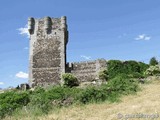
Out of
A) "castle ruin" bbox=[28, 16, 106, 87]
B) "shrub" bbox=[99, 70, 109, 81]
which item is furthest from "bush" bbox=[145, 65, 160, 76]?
"castle ruin" bbox=[28, 16, 106, 87]

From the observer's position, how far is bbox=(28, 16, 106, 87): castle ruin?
48.4 meters

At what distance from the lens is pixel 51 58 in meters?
50.1

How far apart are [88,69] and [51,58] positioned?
5711 millimetres

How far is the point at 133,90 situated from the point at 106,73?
20.9 metres

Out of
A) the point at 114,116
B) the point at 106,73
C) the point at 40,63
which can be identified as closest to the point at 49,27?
the point at 40,63

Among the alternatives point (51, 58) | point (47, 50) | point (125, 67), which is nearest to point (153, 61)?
point (125, 67)

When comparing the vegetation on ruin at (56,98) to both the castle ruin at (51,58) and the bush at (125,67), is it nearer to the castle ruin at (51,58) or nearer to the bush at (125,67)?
the bush at (125,67)

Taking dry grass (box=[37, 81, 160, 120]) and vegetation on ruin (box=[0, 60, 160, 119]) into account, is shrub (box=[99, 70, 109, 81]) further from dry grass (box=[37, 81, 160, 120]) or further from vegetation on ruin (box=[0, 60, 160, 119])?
dry grass (box=[37, 81, 160, 120])

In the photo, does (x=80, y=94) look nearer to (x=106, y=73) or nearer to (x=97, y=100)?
(x=97, y=100)

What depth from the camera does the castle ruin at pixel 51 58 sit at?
4841 centimetres

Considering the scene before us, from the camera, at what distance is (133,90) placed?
25812 mm

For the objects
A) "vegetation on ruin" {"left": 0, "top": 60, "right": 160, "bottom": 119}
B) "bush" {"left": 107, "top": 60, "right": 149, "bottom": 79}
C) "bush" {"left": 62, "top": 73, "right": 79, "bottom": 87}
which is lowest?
"vegetation on ruin" {"left": 0, "top": 60, "right": 160, "bottom": 119}

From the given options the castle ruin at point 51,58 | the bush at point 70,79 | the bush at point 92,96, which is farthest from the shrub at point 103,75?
the bush at point 92,96

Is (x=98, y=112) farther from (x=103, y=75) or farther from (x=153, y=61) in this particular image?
(x=153, y=61)
